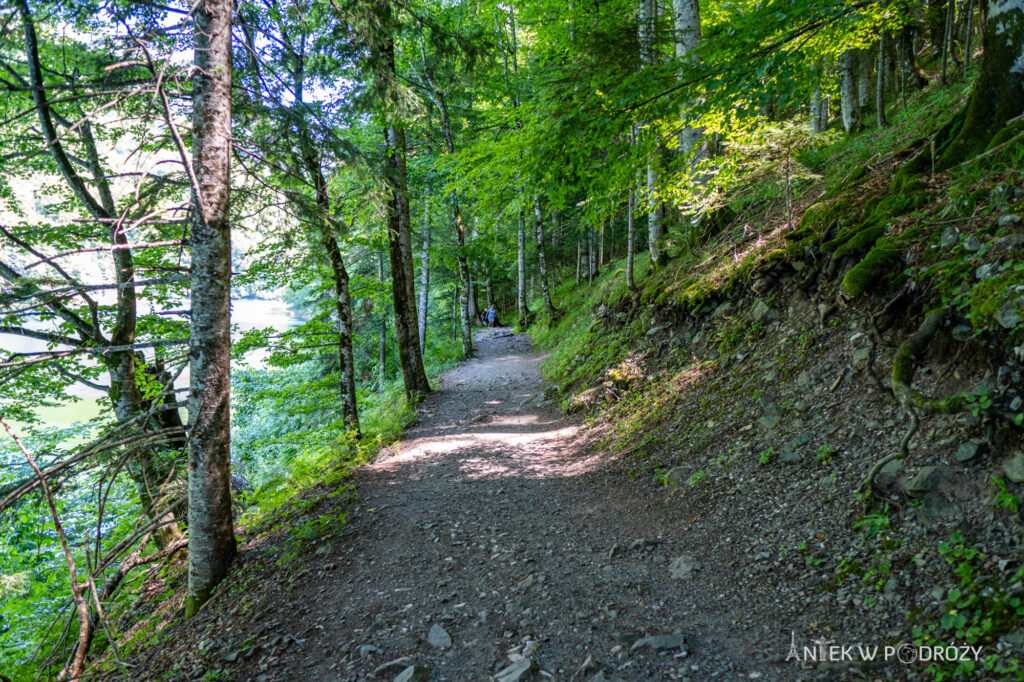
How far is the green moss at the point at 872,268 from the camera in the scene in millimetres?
4594

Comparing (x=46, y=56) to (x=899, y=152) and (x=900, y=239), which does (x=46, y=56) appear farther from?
(x=899, y=152)

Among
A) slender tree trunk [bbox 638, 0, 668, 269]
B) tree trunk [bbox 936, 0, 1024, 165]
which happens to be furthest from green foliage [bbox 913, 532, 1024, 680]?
slender tree trunk [bbox 638, 0, 668, 269]

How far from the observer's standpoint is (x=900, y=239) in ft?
15.4

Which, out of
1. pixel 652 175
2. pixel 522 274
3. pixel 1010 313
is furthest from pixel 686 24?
pixel 522 274

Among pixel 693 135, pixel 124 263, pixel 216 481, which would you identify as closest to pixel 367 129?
pixel 124 263

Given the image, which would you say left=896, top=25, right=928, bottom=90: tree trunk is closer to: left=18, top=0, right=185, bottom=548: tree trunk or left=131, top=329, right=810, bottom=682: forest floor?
left=131, top=329, right=810, bottom=682: forest floor

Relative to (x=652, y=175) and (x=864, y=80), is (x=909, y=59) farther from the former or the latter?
(x=652, y=175)

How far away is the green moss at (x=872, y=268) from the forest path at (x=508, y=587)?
3.11 meters

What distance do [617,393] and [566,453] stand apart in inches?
62.4

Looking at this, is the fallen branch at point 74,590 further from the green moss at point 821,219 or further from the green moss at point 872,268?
the green moss at point 821,219

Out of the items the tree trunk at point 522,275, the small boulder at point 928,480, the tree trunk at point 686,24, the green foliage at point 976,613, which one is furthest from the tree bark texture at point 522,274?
the green foliage at point 976,613

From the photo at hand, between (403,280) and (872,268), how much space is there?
8.83 m

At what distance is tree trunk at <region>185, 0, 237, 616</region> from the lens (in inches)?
165

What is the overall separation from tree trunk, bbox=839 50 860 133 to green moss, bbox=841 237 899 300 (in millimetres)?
10182
